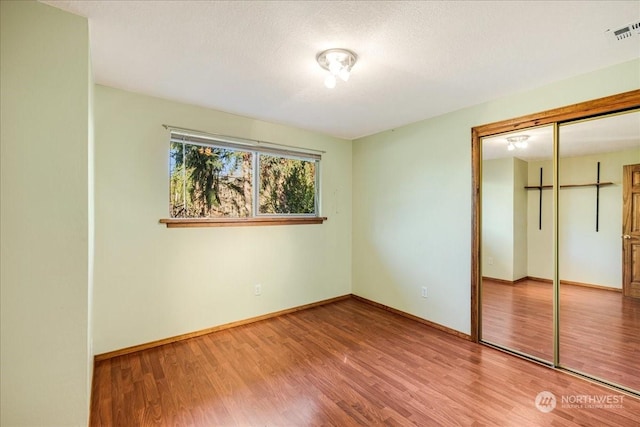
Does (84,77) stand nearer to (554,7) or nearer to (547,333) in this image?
(554,7)

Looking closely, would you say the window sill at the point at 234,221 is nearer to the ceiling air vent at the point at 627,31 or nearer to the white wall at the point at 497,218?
the white wall at the point at 497,218

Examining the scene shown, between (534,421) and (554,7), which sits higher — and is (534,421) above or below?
below

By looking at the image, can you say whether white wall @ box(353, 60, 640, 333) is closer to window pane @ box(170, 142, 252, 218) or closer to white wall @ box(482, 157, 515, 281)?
white wall @ box(482, 157, 515, 281)

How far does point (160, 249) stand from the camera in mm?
2670

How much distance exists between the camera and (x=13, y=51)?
4.48ft

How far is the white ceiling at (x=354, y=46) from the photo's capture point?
1467 millimetres

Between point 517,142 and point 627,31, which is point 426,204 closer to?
point 517,142

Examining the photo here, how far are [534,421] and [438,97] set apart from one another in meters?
2.48

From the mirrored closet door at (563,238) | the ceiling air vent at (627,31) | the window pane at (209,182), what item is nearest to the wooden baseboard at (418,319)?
the mirrored closet door at (563,238)

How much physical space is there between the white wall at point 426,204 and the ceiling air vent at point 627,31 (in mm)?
463

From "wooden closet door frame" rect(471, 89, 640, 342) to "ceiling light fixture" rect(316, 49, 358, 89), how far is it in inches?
62.6

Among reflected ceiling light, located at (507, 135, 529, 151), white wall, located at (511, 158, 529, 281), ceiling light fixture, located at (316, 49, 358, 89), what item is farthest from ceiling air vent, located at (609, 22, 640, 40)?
ceiling light fixture, located at (316, 49, 358, 89)

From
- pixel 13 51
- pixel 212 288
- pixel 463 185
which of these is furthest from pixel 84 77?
pixel 463 185

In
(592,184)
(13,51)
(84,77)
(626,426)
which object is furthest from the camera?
(592,184)
